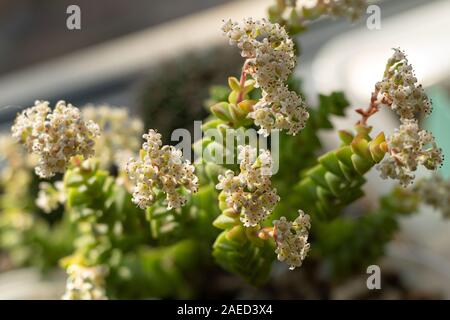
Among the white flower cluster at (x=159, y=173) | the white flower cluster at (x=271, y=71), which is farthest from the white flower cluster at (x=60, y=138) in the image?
the white flower cluster at (x=271, y=71)

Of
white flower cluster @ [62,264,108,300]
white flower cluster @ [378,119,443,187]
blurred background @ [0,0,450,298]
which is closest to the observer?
Result: white flower cluster @ [378,119,443,187]

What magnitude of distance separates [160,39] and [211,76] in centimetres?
95

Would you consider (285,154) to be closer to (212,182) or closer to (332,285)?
Answer: (212,182)

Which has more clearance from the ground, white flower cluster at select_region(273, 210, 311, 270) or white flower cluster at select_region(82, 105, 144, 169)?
white flower cluster at select_region(82, 105, 144, 169)

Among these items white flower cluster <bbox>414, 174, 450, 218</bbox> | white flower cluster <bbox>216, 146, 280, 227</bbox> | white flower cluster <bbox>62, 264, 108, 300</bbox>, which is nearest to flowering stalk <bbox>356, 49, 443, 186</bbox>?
white flower cluster <bbox>216, 146, 280, 227</bbox>

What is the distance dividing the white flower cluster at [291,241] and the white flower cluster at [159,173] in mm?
91

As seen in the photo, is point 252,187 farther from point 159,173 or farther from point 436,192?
point 436,192

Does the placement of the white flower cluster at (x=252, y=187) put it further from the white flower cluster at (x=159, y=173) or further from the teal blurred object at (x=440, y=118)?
the teal blurred object at (x=440, y=118)

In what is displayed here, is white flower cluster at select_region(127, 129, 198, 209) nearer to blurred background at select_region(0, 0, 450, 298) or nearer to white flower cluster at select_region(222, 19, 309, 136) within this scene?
white flower cluster at select_region(222, 19, 309, 136)

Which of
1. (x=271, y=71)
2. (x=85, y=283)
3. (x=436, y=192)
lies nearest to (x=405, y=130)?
(x=271, y=71)

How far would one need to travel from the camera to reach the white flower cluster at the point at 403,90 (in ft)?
2.09

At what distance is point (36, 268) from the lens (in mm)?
1319

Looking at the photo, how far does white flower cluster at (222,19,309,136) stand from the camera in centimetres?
63

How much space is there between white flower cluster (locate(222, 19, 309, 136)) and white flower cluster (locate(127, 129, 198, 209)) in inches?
3.3
